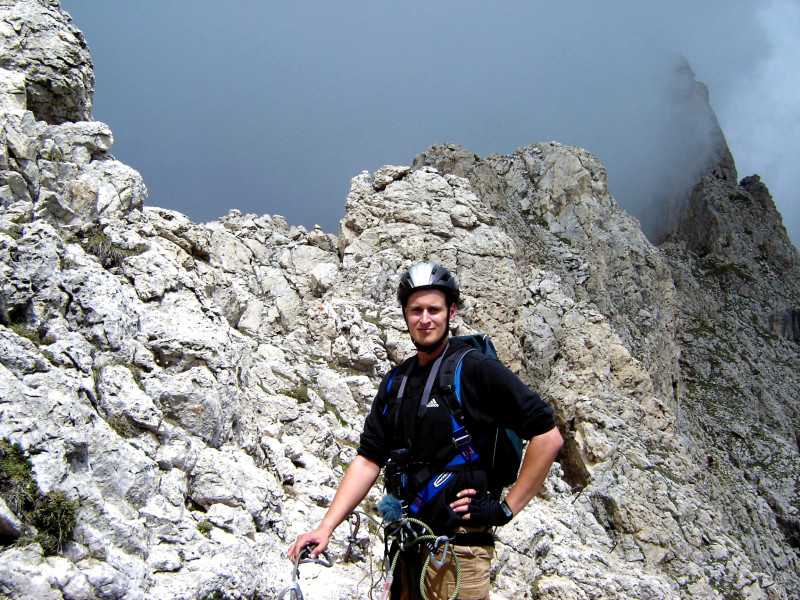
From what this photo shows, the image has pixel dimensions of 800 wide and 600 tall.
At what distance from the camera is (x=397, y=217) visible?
93.1 ft

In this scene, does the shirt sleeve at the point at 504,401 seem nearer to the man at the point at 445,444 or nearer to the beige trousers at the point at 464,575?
the man at the point at 445,444

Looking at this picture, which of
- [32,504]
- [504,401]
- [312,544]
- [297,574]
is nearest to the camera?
[297,574]

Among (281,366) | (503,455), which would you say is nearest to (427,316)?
(503,455)

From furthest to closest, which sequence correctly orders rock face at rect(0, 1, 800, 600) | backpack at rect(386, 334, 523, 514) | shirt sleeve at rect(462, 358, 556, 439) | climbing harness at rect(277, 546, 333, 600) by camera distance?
rock face at rect(0, 1, 800, 600) < backpack at rect(386, 334, 523, 514) < shirt sleeve at rect(462, 358, 556, 439) < climbing harness at rect(277, 546, 333, 600)

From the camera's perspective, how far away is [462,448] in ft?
12.5

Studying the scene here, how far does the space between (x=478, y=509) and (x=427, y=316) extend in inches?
55.9

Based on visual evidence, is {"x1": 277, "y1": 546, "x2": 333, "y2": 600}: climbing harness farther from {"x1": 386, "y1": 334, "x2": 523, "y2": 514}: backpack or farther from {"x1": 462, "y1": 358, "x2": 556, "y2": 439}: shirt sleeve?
{"x1": 462, "y1": 358, "x2": 556, "y2": 439}: shirt sleeve

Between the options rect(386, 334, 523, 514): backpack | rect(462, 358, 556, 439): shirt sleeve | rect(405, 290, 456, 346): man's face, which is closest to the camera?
rect(462, 358, 556, 439): shirt sleeve

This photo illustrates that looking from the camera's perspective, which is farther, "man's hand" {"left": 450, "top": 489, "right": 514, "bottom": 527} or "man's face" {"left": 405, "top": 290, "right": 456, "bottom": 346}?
"man's face" {"left": 405, "top": 290, "right": 456, "bottom": 346}

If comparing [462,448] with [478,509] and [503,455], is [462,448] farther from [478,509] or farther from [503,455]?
[478,509]

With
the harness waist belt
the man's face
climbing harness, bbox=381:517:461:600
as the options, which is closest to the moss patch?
climbing harness, bbox=381:517:461:600

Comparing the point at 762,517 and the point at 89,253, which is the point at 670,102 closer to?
the point at 762,517

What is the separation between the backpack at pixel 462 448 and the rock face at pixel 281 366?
3.54m

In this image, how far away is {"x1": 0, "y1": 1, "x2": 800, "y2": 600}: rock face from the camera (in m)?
6.30
